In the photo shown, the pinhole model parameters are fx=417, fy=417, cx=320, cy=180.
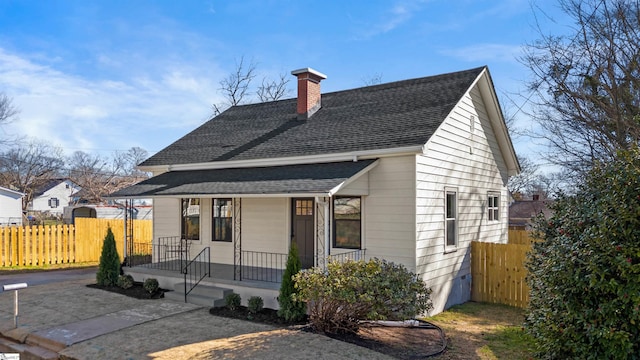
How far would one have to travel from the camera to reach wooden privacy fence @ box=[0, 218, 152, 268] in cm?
1556

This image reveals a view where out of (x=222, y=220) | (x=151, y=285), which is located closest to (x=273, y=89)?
(x=222, y=220)

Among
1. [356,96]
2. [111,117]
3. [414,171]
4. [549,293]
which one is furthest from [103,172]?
[549,293]

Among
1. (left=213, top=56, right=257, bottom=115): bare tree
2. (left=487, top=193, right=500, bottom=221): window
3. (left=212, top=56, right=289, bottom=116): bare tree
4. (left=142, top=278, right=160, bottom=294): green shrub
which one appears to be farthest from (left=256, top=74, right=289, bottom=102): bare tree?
(left=142, top=278, right=160, bottom=294): green shrub

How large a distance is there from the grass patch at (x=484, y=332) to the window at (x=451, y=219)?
174 cm

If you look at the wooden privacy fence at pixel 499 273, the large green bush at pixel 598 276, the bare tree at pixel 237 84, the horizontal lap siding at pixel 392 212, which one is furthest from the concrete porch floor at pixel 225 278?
the bare tree at pixel 237 84

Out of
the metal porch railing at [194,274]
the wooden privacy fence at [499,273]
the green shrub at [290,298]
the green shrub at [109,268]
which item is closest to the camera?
the green shrub at [290,298]

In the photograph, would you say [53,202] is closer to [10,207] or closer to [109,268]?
[10,207]

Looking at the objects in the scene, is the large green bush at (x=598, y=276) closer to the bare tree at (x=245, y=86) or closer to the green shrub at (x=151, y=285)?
the green shrub at (x=151, y=285)

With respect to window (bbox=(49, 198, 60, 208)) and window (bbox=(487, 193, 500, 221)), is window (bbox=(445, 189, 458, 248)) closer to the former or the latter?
window (bbox=(487, 193, 500, 221))

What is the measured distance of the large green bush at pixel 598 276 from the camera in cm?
448

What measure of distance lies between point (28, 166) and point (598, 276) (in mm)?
50922

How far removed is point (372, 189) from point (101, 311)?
667cm

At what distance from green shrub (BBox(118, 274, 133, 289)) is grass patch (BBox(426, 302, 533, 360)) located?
7937mm

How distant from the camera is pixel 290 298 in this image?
8.28 m
